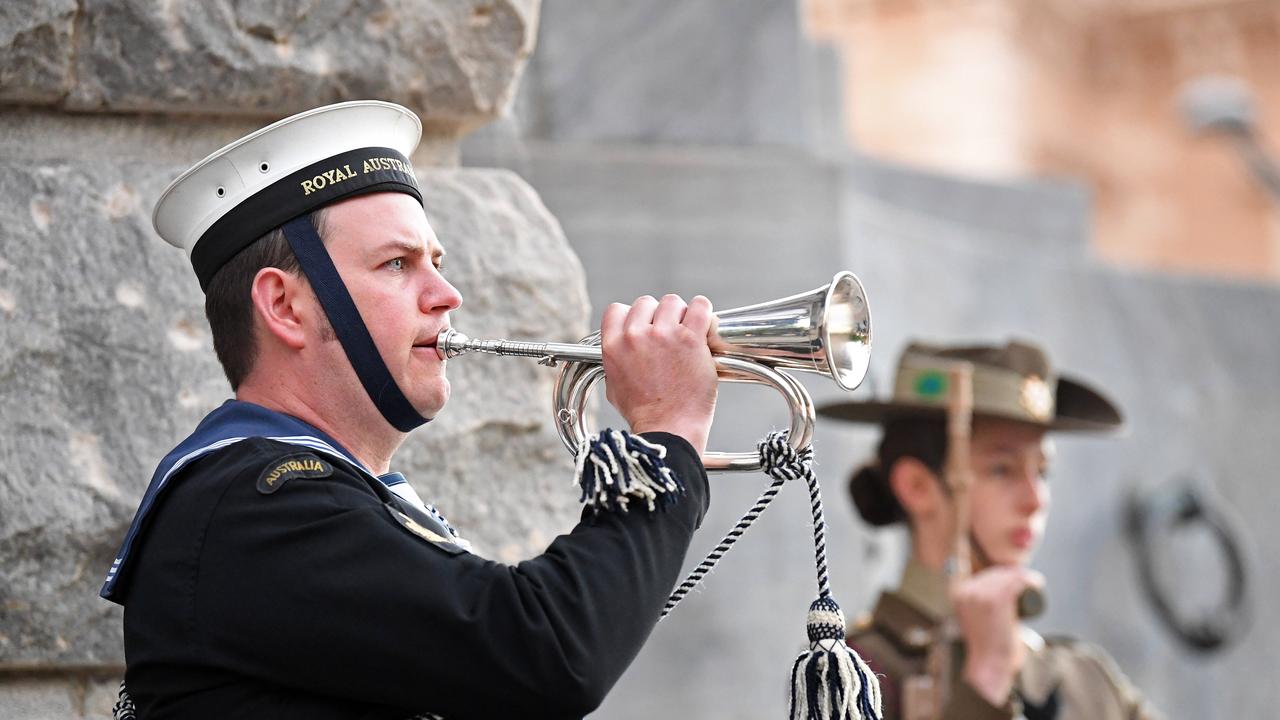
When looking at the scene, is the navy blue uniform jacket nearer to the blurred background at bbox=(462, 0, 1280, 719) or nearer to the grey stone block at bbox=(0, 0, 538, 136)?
the grey stone block at bbox=(0, 0, 538, 136)

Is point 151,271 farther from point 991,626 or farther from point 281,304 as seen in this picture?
point 991,626

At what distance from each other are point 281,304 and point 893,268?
464 cm

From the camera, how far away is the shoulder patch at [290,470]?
6.46ft

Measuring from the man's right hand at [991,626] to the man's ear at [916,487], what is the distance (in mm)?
314

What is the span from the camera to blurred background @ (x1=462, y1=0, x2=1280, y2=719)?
4973mm

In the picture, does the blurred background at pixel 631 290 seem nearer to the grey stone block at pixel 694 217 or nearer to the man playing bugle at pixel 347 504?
the grey stone block at pixel 694 217

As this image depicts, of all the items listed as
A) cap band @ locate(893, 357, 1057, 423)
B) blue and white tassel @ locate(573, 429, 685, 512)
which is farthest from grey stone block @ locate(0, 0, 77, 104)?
cap band @ locate(893, 357, 1057, 423)

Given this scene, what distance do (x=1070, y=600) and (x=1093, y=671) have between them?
3.14 meters

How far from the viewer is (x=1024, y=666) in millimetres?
4227

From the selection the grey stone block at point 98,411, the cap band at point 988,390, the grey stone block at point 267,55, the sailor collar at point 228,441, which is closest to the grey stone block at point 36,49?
the grey stone block at point 267,55

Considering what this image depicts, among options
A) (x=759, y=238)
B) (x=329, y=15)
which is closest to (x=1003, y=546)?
(x=759, y=238)

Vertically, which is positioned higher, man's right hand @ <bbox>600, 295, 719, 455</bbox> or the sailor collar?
man's right hand @ <bbox>600, 295, 719, 455</bbox>

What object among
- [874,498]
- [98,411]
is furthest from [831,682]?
[874,498]

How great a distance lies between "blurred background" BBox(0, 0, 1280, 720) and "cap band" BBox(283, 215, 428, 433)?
63cm
